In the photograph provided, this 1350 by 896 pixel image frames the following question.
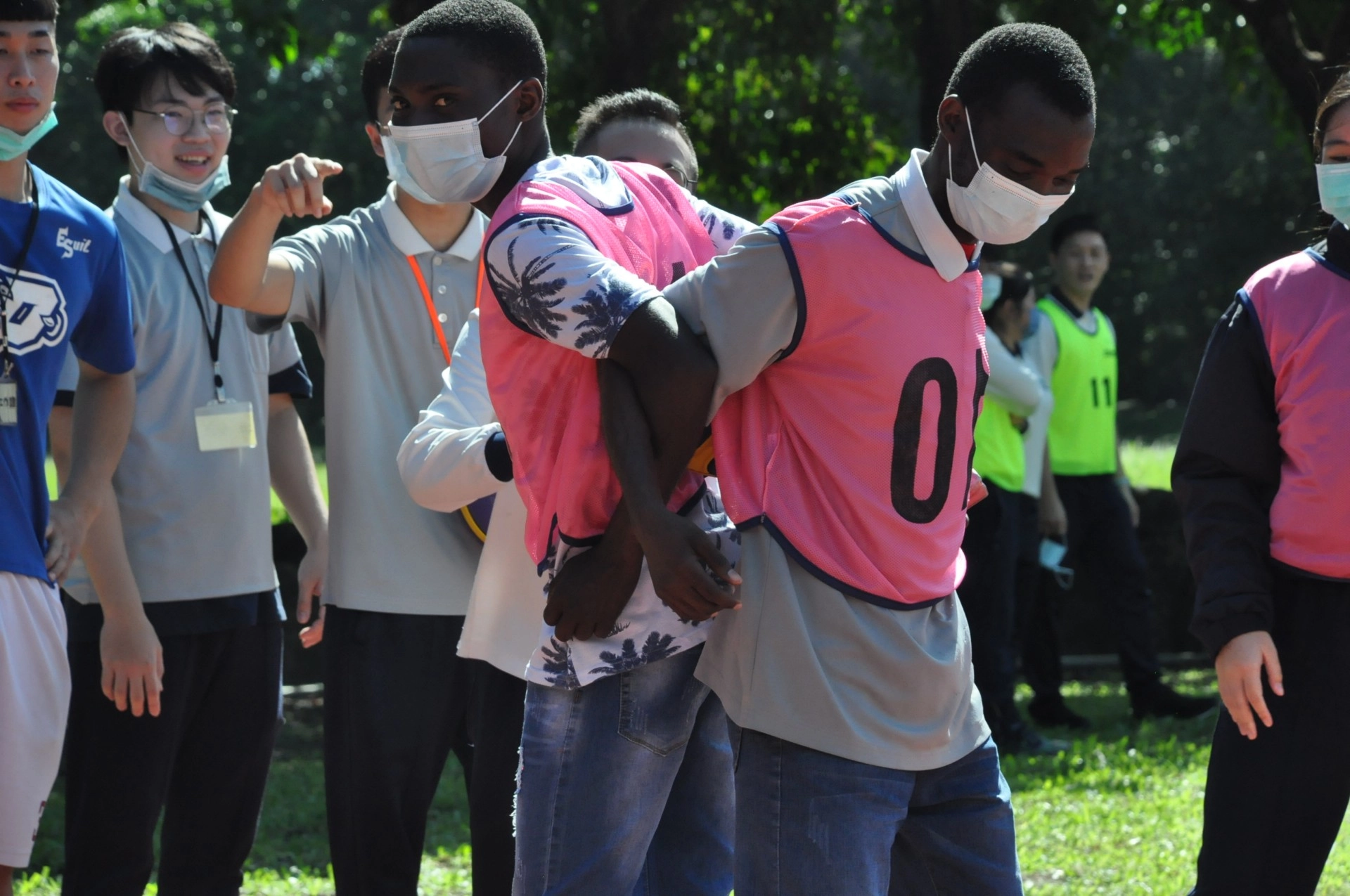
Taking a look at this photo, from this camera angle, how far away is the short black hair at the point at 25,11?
3.05 metres

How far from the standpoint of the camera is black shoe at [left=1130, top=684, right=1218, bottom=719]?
7926 millimetres

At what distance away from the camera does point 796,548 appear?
238cm

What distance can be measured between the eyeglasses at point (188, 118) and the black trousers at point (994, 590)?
415 cm

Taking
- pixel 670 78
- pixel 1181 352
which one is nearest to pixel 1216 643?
pixel 670 78

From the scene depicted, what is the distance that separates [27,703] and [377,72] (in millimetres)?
1757

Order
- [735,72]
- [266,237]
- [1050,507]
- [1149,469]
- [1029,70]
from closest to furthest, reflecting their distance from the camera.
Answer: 1. [1029,70]
2. [266,237]
3. [1050,507]
4. [735,72]
5. [1149,469]

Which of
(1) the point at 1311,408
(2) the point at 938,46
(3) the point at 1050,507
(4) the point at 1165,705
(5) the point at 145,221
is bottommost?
(4) the point at 1165,705

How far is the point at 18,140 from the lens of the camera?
304 cm

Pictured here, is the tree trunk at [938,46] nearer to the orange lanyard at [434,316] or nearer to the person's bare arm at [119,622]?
the orange lanyard at [434,316]

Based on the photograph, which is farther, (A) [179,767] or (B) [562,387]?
(A) [179,767]

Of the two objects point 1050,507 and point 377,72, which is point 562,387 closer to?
point 377,72

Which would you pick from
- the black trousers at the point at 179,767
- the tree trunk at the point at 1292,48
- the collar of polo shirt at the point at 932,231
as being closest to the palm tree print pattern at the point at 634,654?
the collar of polo shirt at the point at 932,231

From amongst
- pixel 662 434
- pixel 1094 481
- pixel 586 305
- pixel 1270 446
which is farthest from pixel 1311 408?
pixel 1094 481

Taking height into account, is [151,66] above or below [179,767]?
above
